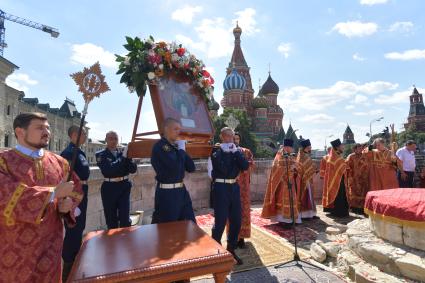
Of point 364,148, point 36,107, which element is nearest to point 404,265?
point 364,148

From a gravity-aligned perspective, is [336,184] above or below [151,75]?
below

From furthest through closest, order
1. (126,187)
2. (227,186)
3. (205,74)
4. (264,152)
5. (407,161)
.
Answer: (264,152), (407,161), (126,187), (227,186), (205,74)

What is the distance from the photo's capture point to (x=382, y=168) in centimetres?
880

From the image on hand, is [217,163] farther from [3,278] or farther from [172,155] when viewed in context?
[3,278]

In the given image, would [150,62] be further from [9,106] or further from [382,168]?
[9,106]

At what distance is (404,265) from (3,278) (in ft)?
13.8

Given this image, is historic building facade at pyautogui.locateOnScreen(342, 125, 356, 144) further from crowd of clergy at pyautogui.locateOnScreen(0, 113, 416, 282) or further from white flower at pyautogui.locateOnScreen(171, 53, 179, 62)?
white flower at pyautogui.locateOnScreen(171, 53, 179, 62)

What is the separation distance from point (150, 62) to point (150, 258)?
8.52 feet

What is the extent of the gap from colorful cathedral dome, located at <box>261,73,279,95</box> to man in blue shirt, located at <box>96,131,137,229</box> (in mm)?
69532

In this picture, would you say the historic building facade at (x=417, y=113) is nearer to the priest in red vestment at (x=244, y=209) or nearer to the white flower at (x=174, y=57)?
the priest in red vestment at (x=244, y=209)

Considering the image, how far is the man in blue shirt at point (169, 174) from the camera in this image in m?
3.96

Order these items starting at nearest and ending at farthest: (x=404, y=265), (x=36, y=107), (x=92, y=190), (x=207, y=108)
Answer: (x=404, y=265) < (x=207, y=108) < (x=92, y=190) < (x=36, y=107)

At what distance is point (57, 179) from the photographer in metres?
2.68

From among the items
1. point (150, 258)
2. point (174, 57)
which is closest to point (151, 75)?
point (174, 57)
